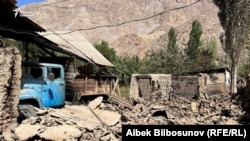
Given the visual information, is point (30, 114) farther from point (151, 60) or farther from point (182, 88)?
point (151, 60)

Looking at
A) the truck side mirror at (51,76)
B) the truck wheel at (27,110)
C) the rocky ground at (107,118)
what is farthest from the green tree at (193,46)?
the truck wheel at (27,110)

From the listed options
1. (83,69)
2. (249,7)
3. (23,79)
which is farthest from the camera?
(249,7)

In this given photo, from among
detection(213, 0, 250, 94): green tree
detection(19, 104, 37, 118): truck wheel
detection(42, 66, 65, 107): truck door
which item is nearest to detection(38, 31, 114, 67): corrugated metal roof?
detection(42, 66, 65, 107): truck door

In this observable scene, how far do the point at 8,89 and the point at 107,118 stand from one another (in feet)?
13.5

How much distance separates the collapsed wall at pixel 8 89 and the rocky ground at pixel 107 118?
10.6 inches

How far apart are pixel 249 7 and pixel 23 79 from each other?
16037 mm

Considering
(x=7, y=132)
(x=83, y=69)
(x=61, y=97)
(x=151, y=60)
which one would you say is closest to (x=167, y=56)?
(x=151, y=60)

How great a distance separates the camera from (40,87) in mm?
11695

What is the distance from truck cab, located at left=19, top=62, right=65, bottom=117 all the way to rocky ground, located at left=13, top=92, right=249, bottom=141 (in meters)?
0.40

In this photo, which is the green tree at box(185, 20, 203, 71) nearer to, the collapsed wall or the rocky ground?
the rocky ground

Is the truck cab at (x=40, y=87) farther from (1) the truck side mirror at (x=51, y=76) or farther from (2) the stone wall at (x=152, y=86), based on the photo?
(2) the stone wall at (x=152, y=86)

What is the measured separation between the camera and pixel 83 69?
763 inches

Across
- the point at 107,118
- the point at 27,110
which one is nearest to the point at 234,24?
the point at 107,118

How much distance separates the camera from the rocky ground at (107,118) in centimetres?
980
